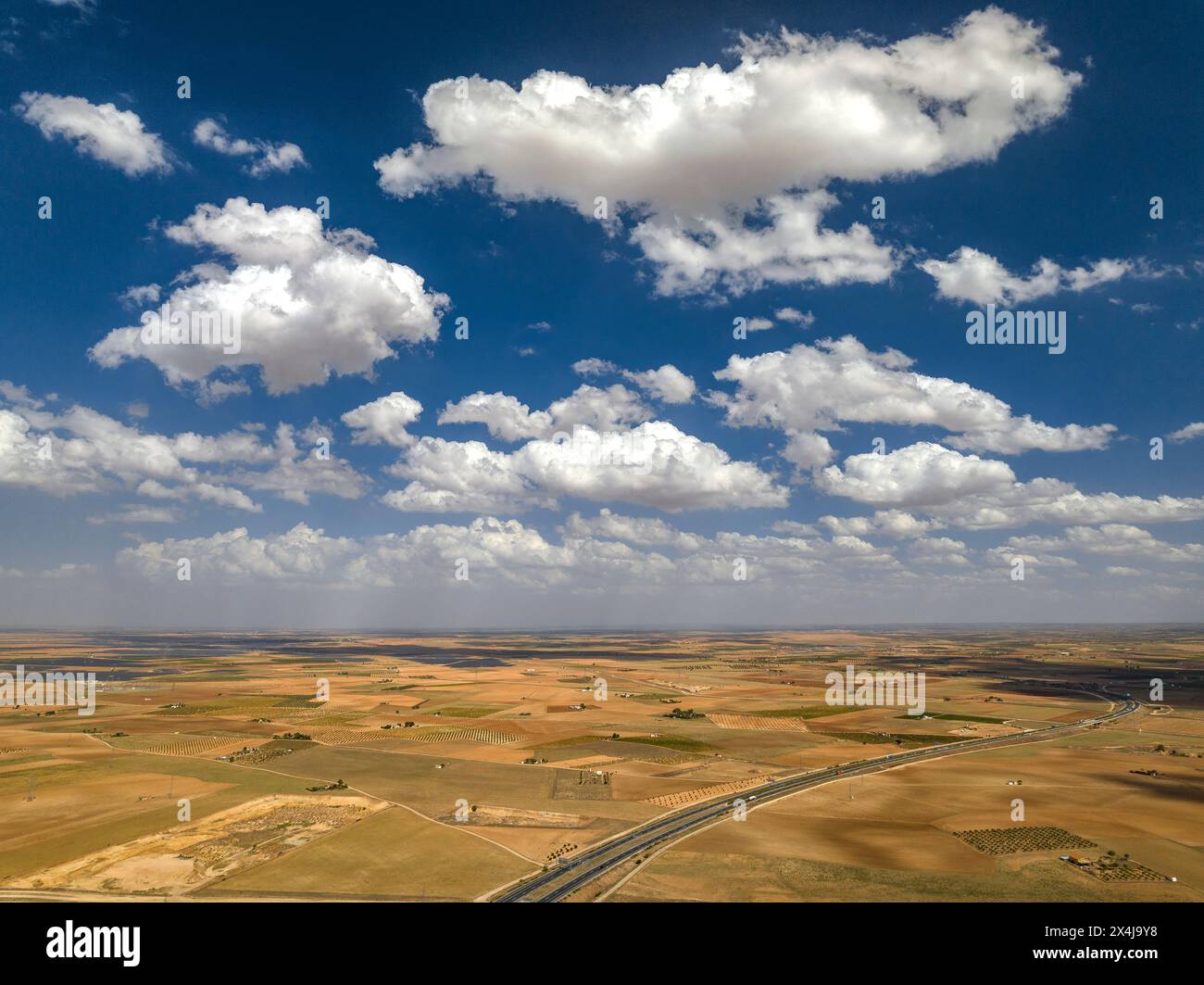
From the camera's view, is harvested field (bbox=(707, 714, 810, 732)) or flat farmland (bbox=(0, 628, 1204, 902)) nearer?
flat farmland (bbox=(0, 628, 1204, 902))

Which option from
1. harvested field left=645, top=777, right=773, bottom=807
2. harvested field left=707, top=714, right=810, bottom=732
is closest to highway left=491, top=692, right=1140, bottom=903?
harvested field left=645, top=777, right=773, bottom=807

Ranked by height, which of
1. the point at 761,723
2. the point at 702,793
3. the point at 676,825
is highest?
the point at 676,825

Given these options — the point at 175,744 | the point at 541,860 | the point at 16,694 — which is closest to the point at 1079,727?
the point at 541,860

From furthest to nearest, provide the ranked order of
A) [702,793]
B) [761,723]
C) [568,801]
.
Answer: [761,723], [702,793], [568,801]

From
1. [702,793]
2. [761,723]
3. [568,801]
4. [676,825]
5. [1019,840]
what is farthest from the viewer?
[761,723]

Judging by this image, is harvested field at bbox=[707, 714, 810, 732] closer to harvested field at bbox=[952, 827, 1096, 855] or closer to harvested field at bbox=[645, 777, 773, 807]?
harvested field at bbox=[645, 777, 773, 807]

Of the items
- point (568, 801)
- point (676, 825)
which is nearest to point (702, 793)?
point (676, 825)

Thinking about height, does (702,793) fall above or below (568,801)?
below

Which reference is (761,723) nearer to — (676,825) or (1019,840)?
(676,825)

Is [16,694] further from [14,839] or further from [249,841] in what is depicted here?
[249,841]
